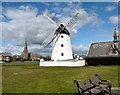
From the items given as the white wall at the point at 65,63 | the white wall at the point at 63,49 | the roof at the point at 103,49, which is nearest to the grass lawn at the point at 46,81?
the white wall at the point at 65,63

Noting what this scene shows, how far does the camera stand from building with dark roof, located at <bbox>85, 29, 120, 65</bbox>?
174 ft

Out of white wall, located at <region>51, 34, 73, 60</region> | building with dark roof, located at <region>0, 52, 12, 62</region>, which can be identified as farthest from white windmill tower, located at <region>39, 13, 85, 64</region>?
building with dark roof, located at <region>0, 52, 12, 62</region>

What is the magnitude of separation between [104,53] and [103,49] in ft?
5.51

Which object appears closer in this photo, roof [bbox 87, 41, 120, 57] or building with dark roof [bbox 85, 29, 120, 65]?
building with dark roof [bbox 85, 29, 120, 65]

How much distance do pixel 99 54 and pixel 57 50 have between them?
400 inches

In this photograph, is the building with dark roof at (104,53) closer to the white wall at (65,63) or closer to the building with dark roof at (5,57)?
the white wall at (65,63)

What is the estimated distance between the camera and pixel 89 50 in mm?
58656

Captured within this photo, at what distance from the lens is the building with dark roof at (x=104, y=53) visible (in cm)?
5303

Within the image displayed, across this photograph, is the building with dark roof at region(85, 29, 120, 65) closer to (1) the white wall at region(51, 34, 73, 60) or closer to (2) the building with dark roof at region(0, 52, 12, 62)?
(1) the white wall at region(51, 34, 73, 60)

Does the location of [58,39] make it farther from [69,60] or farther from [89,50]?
[89,50]

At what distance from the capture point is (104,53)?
54656mm

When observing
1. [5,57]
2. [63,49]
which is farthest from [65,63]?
[5,57]

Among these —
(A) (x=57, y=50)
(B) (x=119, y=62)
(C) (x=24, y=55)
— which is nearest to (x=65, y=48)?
(A) (x=57, y=50)

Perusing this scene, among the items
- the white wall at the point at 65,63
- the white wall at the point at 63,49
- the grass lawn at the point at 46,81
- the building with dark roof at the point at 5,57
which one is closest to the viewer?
the grass lawn at the point at 46,81
